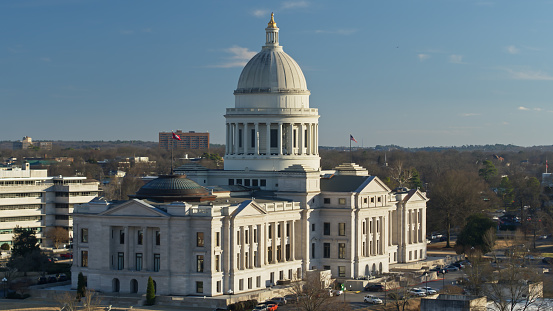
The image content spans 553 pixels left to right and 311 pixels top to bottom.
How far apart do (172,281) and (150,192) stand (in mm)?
10329

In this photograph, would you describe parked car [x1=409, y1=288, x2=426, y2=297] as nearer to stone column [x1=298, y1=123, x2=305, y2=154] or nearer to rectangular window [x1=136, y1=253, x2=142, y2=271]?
rectangular window [x1=136, y1=253, x2=142, y2=271]

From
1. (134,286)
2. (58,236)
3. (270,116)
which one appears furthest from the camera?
(58,236)

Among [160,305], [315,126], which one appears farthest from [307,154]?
[160,305]

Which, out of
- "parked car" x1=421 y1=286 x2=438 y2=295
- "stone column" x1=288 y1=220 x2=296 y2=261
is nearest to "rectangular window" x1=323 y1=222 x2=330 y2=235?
"stone column" x1=288 y1=220 x2=296 y2=261

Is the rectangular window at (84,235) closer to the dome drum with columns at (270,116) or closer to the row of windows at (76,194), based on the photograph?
the dome drum with columns at (270,116)

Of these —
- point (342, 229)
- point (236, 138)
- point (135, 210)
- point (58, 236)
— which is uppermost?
point (236, 138)

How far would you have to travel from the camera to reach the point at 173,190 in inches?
4328

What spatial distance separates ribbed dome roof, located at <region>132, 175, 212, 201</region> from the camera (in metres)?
110

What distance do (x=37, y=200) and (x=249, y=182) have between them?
41.1 metres

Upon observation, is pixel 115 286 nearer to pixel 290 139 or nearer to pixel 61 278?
pixel 61 278

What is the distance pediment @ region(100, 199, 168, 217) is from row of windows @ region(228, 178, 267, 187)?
2317cm

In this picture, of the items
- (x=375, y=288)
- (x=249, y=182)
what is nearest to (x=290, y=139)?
(x=249, y=182)

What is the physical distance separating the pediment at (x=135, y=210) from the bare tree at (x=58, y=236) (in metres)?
45.2

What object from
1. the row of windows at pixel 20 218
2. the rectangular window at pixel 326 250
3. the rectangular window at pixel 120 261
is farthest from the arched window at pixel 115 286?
the row of windows at pixel 20 218
